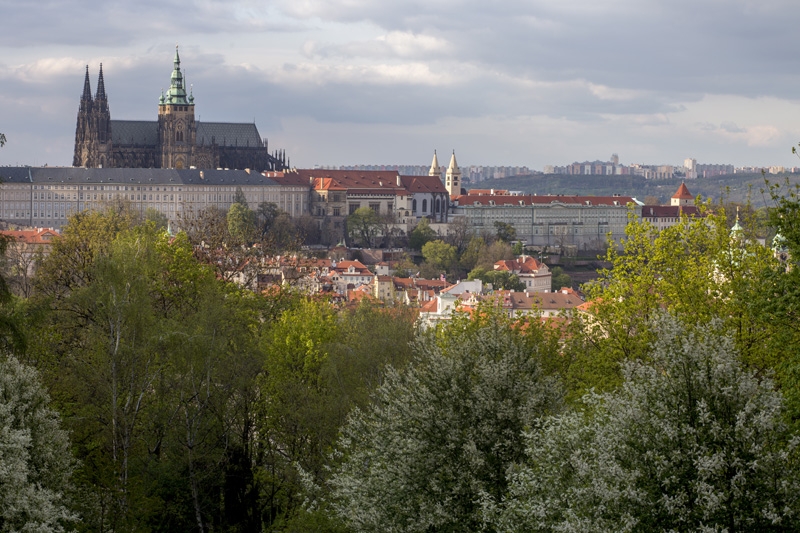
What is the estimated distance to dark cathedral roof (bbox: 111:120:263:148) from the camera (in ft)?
543

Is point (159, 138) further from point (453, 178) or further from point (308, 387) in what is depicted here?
point (308, 387)

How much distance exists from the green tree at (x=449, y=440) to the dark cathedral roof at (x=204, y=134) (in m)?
151

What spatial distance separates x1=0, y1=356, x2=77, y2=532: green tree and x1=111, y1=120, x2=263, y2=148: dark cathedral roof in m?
149

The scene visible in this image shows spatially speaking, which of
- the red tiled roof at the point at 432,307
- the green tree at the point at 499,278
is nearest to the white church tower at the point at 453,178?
the green tree at the point at 499,278

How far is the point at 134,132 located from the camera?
166 m

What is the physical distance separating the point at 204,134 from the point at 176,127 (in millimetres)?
5670

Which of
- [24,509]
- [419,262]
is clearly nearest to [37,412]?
[24,509]

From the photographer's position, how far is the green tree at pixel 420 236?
146250 millimetres

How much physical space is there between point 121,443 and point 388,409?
6.19 metres

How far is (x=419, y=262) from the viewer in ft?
459

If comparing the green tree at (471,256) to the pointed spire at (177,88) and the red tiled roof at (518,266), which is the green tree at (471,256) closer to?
the red tiled roof at (518,266)

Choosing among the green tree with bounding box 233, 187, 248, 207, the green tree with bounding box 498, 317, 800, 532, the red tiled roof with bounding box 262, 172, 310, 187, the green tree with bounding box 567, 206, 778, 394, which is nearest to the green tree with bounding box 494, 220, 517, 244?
the red tiled roof with bounding box 262, 172, 310, 187

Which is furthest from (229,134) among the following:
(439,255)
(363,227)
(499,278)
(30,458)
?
(30,458)

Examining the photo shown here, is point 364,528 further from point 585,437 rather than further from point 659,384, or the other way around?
point 659,384
